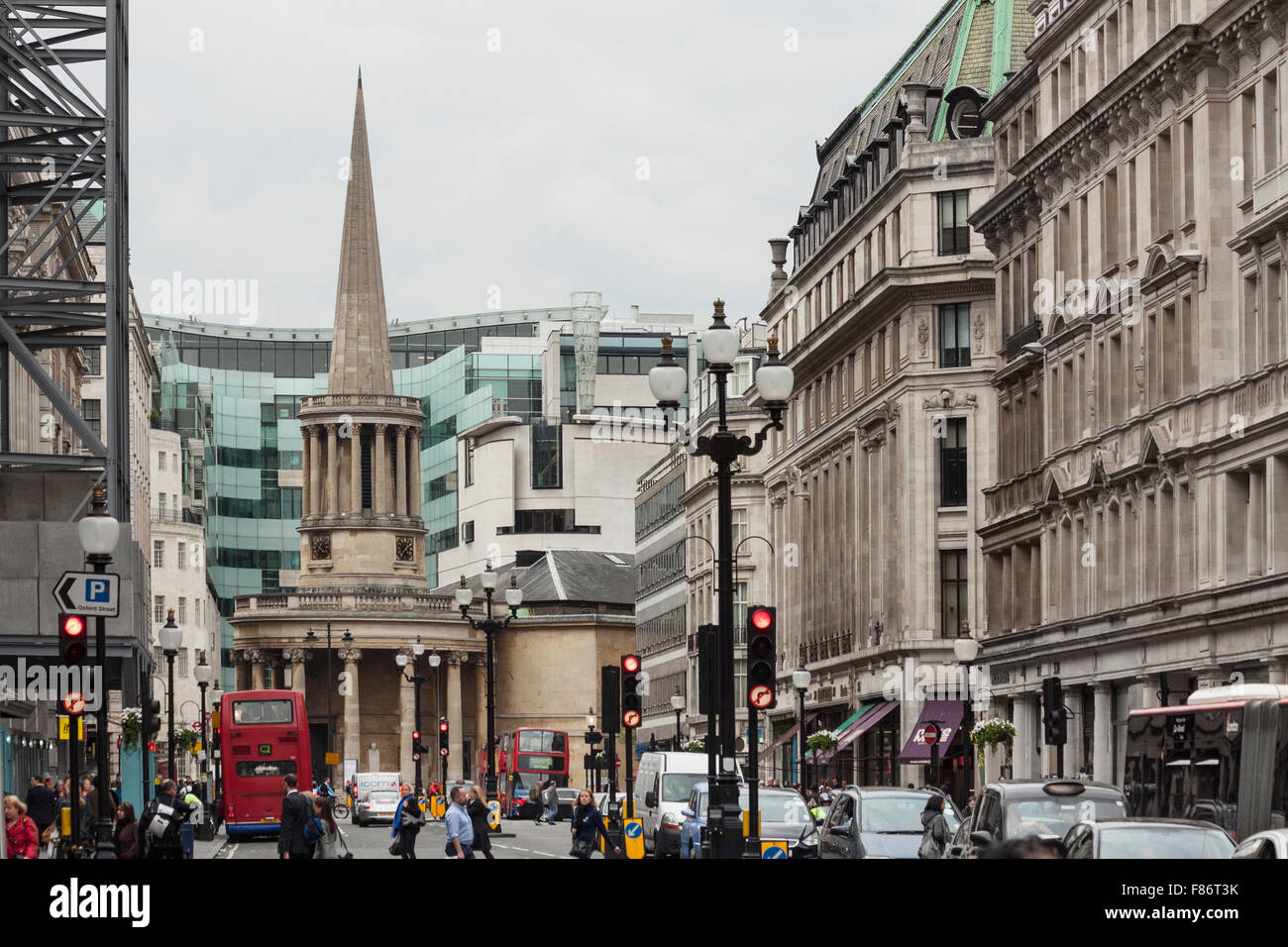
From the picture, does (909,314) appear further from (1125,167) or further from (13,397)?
(13,397)

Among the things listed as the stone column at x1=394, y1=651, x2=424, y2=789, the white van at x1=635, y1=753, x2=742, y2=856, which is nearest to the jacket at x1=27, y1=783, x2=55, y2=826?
the white van at x1=635, y1=753, x2=742, y2=856

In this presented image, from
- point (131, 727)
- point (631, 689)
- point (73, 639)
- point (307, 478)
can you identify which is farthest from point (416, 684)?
point (73, 639)

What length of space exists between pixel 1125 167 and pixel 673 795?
19.4 metres

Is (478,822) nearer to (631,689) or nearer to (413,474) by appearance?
(631,689)

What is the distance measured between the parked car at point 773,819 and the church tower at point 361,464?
110192 mm

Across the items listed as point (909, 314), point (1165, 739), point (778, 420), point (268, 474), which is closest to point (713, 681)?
point (778, 420)

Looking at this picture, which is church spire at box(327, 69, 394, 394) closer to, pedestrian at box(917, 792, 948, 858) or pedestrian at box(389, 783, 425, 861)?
pedestrian at box(389, 783, 425, 861)

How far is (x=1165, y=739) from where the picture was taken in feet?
110

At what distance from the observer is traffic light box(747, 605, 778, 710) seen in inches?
1137

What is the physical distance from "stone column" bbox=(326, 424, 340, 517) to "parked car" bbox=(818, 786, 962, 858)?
120833 mm

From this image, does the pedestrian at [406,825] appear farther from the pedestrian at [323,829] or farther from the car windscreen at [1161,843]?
the car windscreen at [1161,843]

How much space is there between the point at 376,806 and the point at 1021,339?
111 ft

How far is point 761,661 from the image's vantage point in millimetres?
29078
